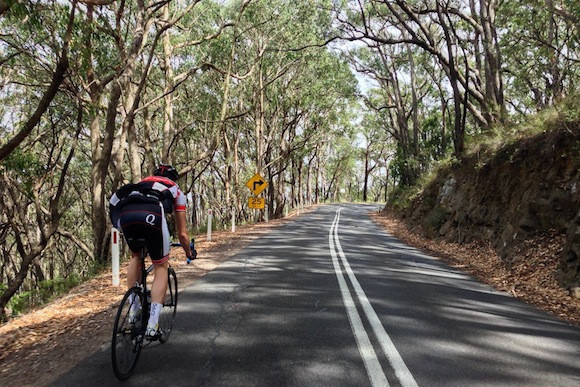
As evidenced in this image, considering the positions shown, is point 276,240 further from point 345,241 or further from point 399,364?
point 399,364

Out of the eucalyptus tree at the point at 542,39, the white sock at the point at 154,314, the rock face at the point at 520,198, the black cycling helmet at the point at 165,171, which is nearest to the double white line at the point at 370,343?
the white sock at the point at 154,314

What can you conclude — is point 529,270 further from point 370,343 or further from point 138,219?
point 138,219

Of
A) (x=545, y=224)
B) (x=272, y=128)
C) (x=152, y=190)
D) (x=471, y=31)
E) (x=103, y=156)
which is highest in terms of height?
(x=471, y=31)

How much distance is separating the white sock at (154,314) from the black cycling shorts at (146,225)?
461mm

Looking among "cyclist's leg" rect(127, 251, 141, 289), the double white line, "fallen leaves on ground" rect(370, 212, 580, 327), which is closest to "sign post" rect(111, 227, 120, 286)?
"cyclist's leg" rect(127, 251, 141, 289)

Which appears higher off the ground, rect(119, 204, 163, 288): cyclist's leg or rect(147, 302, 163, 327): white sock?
rect(119, 204, 163, 288): cyclist's leg

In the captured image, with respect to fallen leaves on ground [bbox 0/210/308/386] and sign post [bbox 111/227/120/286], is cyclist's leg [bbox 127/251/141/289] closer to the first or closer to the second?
fallen leaves on ground [bbox 0/210/308/386]

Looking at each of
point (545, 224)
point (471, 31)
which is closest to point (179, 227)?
point (545, 224)

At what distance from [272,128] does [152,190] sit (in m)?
27.9

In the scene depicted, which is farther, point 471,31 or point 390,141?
point 390,141

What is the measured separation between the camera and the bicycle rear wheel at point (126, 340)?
3.37 m

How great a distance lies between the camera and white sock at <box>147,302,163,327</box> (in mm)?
3579

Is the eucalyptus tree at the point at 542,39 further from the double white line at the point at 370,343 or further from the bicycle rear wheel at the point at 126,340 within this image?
the bicycle rear wheel at the point at 126,340

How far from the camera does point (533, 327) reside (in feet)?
16.9
